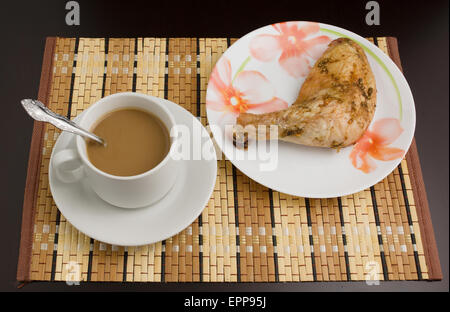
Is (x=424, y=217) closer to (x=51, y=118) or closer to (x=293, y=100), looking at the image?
(x=293, y=100)

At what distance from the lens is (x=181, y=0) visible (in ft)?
4.12

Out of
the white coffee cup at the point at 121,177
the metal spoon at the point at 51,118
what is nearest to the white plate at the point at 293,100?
the white coffee cup at the point at 121,177

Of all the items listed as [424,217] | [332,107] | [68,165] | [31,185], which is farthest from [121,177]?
[424,217]

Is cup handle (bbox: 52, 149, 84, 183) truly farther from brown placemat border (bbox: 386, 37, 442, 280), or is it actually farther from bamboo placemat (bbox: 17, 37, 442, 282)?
brown placemat border (bbox: 386, 37, 442, 280)

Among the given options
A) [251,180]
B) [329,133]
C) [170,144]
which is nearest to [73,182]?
Answer: [170,144]

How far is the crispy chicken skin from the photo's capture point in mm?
858

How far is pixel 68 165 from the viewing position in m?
0.70

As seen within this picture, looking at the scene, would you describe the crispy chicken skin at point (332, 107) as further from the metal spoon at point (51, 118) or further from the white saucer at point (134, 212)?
the metal spoon at point (51, 118)

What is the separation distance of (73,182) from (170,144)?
0.69ft

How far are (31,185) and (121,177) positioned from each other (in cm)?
32

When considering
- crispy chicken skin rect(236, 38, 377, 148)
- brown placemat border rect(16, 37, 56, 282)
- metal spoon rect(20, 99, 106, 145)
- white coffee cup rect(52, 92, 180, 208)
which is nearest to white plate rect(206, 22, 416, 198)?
crispy chicken skin rect(236, 38, 377, 148)

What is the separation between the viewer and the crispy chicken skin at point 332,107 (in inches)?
33.8

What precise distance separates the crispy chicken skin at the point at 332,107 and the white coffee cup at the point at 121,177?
214mm
